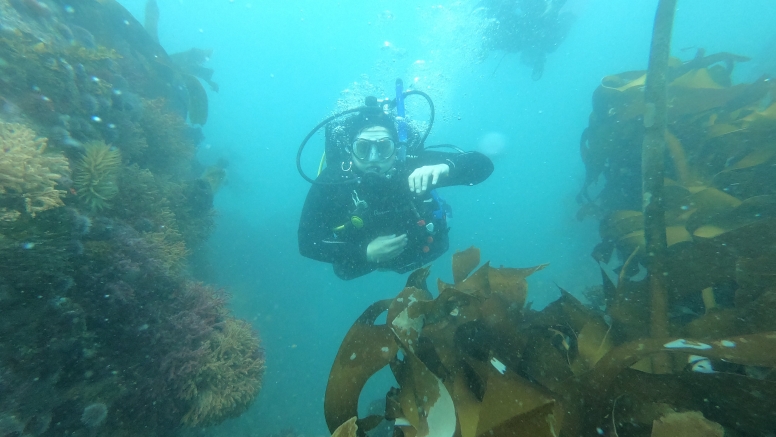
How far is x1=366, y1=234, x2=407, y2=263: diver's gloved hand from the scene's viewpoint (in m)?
4.48

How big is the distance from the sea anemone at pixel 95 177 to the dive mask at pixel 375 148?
2.99m

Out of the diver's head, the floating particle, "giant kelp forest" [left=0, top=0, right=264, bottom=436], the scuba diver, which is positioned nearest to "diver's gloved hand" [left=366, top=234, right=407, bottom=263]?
the scuba diver

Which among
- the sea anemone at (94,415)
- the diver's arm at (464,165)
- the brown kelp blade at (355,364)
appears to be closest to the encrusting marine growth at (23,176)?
the sea anemone at (94,415)

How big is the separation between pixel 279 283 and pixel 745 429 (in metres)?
18.1

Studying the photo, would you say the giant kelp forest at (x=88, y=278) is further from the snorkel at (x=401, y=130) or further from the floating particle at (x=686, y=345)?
the floating particle at (x=686, y=345)

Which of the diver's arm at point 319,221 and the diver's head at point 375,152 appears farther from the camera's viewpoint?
the diver's arm at point 319,221

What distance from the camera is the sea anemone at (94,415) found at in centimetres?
257

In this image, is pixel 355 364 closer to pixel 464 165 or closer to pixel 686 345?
pixel 686 345

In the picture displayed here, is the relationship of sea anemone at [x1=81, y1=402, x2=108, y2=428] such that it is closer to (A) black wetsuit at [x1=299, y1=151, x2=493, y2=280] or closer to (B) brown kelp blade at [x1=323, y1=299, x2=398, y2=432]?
(B) brown kelp blade at [x1=323, y1=299, x2=398, y2=432]

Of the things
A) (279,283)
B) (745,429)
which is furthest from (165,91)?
(279,283)

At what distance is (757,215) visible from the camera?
7.47ft

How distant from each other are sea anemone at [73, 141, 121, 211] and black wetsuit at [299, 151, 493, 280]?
8.58 feet

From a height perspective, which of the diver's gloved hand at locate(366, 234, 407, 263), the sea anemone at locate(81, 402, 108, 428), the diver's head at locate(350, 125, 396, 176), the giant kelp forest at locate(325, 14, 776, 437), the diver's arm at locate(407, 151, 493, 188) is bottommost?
the sea anemone at locate(81, 402, 108, 428)

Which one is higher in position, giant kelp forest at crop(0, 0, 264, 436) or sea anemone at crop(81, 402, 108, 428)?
giant kelp forest at crop(0, 0, 264, 436)
